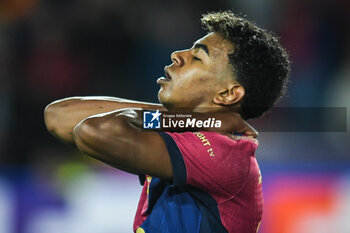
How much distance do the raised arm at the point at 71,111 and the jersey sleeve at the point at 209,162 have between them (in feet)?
1.66

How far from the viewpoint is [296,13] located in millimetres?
5094

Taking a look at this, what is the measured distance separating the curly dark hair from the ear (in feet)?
0.10

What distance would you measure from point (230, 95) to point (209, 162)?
484mm

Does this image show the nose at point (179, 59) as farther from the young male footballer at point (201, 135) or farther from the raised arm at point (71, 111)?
the raised arm at point (71, 111)

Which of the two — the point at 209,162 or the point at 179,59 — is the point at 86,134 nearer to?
the point at 209,162

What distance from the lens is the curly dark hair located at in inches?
77.0

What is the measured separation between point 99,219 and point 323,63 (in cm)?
305

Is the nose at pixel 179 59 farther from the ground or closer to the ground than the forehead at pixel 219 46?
closer to the ground

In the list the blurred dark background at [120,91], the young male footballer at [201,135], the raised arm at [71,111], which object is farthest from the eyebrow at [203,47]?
the blurred dark background at [120,91]

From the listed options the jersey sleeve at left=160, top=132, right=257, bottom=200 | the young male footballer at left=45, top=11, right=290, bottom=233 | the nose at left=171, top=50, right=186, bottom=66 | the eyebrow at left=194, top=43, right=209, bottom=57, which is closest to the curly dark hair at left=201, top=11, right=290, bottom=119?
the young male footballer at left=45, top=11, right=290, bottom=233

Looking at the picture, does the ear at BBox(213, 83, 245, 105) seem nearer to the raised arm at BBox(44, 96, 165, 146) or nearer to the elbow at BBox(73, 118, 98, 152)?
the raised arm at BBox(44, 96, 165, 146)

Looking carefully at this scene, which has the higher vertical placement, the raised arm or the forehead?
the forehead

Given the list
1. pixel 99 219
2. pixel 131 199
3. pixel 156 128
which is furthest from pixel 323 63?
pixel 156 128

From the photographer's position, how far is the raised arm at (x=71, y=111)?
6.66 feet
